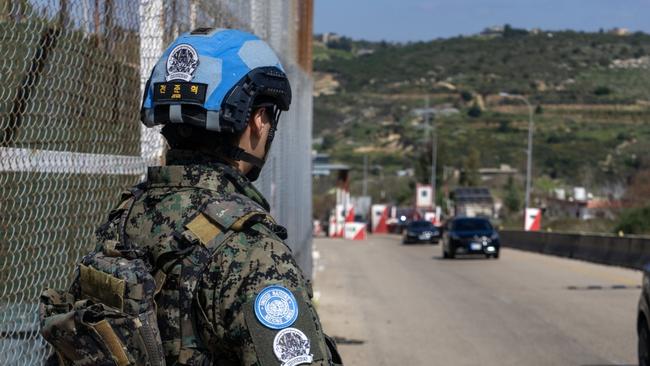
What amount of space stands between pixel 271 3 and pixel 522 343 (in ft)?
16.3

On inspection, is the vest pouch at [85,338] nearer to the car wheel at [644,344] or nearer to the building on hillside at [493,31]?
the car wheel at [644,344]

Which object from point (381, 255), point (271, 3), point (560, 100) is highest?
point (560, 100)

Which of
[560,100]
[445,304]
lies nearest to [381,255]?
[445,304]

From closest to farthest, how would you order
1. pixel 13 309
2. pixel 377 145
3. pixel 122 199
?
1. pixel 122 199
2. pixel 13 309
3. pixel 377 145

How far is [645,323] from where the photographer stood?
32.3 ft

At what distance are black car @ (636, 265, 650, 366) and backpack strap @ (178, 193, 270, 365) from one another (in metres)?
7.46

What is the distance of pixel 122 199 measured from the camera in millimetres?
2986

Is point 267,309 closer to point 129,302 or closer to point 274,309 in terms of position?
point 274,309

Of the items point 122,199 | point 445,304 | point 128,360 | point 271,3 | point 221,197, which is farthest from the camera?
point 445,304

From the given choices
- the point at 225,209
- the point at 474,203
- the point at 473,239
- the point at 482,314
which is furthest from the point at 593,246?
the point at 474,203

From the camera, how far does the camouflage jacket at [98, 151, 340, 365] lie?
2518 millimetres

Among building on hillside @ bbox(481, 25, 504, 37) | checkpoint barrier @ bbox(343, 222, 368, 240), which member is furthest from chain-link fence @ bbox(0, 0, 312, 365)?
building on hillside @ bbox(481, 25, 504, 37)

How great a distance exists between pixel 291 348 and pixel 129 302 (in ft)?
1.21

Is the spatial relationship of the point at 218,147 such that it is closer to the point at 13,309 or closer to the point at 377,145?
the point at 13,309
